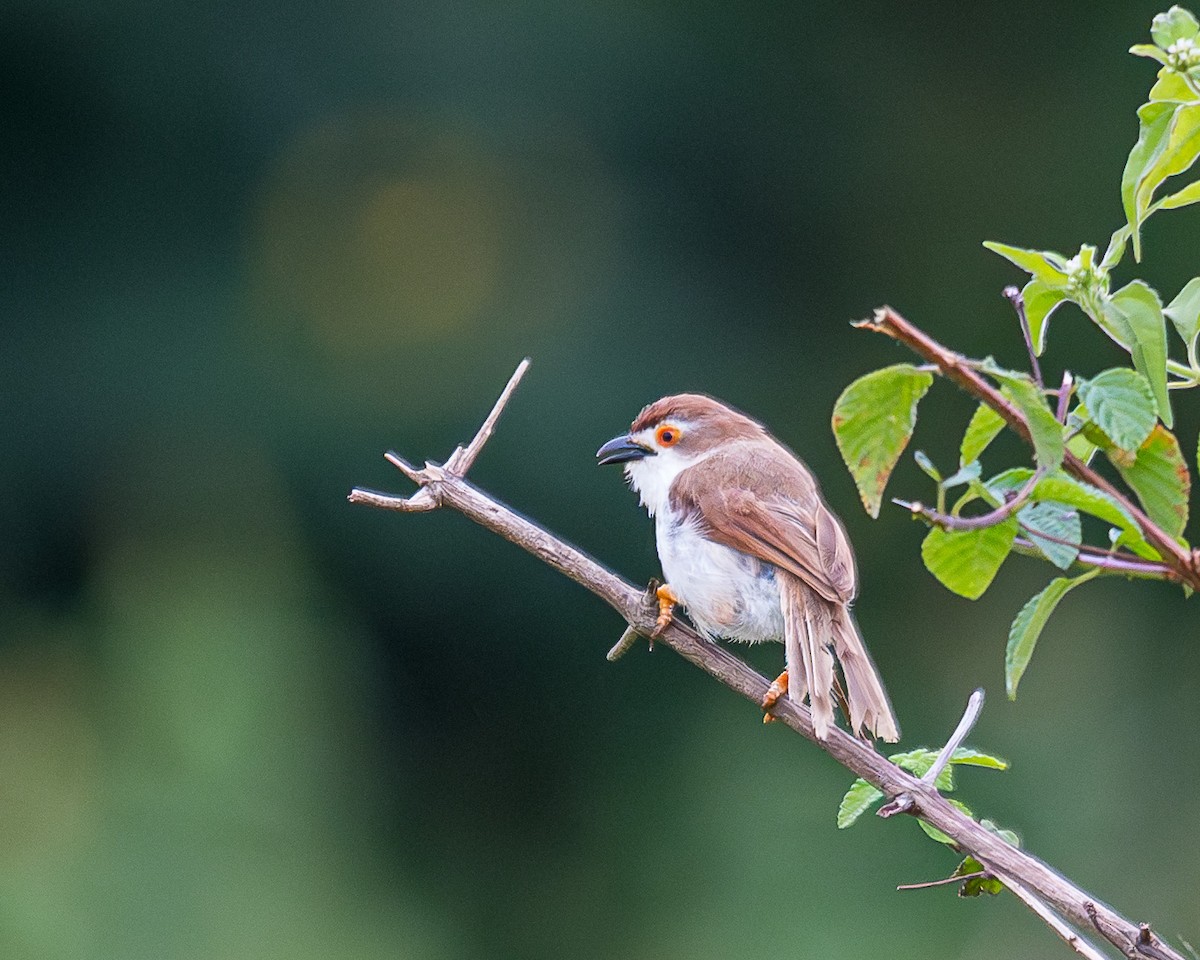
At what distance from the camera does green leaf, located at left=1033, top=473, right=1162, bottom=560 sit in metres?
1.11

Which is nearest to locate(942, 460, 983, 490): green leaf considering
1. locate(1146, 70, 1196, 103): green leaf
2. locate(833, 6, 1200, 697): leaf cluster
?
locate(833, 6, 1200, 697): leaf cluster

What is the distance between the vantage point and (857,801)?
1.55 meters

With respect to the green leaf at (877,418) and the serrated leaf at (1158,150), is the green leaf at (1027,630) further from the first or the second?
Result: the serrated leaf at (1158,150)

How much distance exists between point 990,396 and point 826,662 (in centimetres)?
140

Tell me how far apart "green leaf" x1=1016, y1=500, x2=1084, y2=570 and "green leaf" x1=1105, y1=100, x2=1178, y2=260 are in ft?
0.71

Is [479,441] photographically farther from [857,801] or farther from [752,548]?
[752,548]

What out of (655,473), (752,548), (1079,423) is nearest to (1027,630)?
(1079,423)

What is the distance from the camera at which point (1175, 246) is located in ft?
24.7

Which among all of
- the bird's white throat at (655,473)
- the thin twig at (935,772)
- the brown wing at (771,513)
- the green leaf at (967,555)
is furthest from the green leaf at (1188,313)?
the bird's white throat at (655,473)

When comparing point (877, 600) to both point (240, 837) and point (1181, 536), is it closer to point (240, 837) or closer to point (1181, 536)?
point (240, 837)

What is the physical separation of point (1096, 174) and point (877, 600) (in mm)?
2739

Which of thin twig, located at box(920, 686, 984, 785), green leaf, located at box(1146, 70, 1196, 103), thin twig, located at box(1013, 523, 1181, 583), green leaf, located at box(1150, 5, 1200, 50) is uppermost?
green leaf, located at box(1150, 5, 1200, 50)

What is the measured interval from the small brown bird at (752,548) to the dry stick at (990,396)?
114cm

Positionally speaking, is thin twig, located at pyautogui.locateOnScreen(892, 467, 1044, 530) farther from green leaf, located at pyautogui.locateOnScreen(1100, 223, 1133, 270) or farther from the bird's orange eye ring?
the bird's orange eye ring
